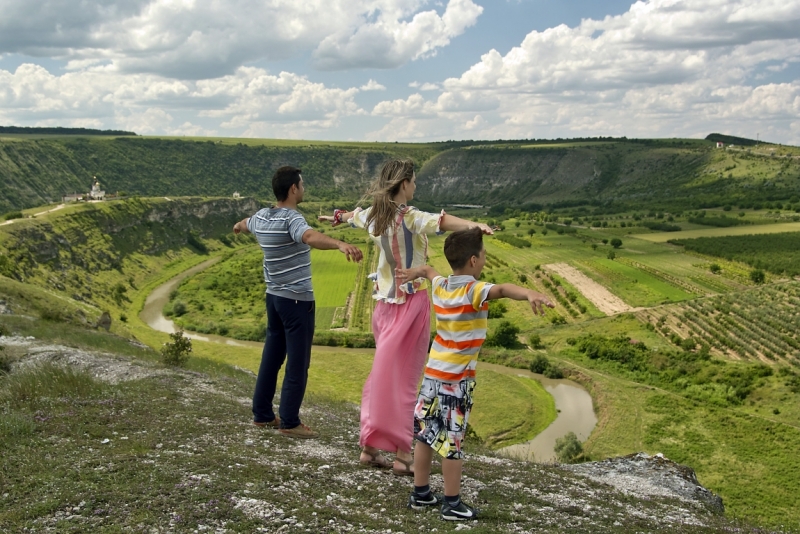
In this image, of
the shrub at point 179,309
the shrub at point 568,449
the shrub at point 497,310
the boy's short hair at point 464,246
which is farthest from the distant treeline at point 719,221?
the boy's short hair at point 464,246

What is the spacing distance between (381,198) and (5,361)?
1128cm

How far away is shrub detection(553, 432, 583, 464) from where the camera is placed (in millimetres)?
29109

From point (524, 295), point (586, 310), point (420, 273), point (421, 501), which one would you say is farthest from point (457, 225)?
point (586, 310)

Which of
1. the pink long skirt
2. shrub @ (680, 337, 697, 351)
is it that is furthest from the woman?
shrub @ (680, 337, 697, 351)

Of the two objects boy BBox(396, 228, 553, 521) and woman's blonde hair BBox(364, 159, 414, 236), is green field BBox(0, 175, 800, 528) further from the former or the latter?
woman's blonde hair BBox(364, 159, 414, 236)

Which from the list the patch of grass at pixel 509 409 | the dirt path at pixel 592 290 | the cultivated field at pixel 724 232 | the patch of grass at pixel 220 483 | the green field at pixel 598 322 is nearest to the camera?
the patch of grass at pixel 220 483

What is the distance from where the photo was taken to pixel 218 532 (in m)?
5.29

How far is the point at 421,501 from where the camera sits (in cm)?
623

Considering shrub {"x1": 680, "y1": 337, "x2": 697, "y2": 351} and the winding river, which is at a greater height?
shrub {"x1": 680, "y1": 337, "x2": 697, "y2": 351}

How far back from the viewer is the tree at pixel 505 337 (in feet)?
174

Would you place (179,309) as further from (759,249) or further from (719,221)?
(719,221)

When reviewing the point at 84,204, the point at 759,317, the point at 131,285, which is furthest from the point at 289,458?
the point at 84,204

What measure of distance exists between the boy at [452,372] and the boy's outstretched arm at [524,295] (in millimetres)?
246

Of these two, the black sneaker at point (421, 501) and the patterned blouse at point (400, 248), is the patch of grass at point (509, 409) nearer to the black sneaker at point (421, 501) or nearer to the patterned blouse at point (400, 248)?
the patterned blouse at point (400, 248)
